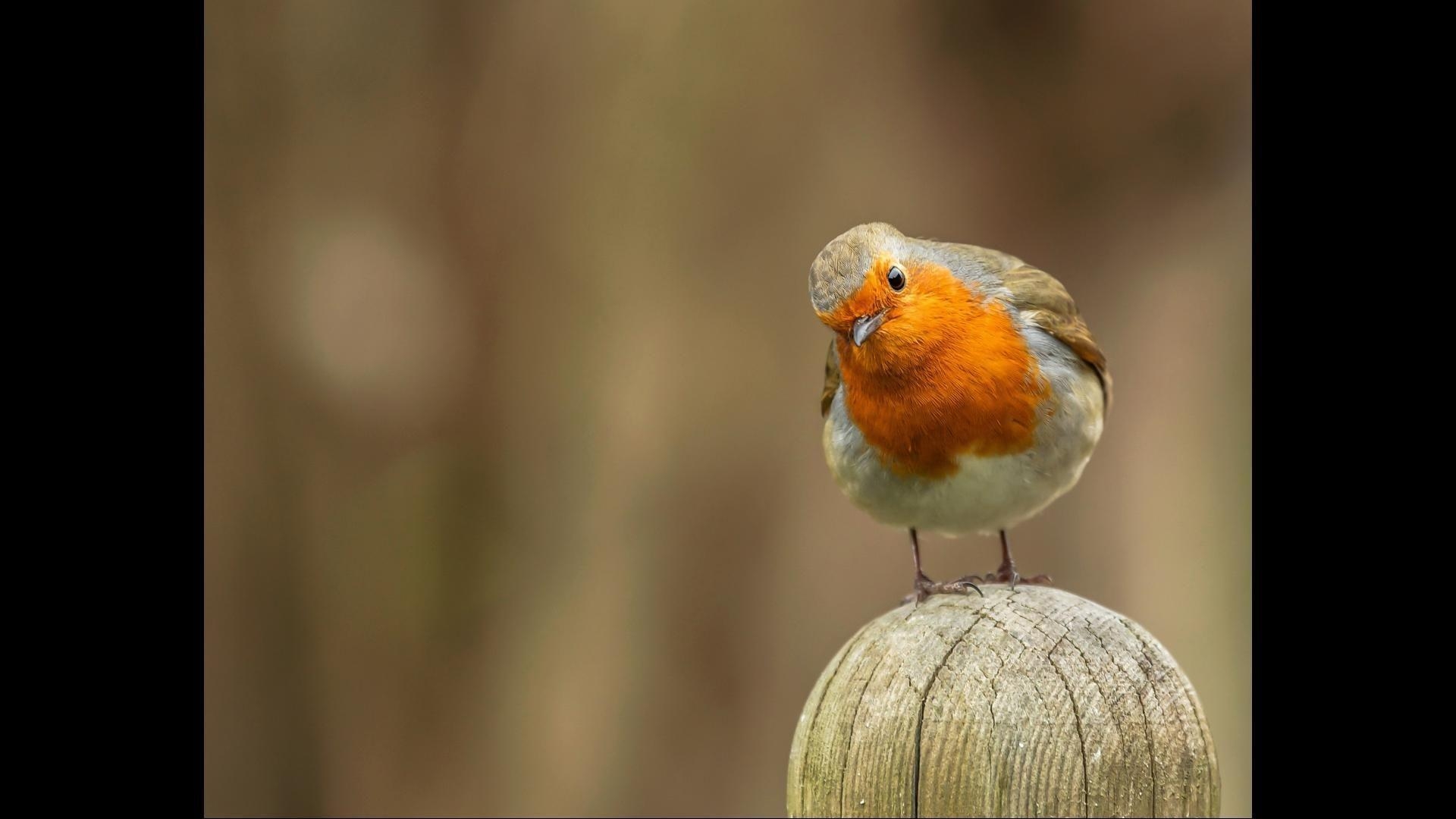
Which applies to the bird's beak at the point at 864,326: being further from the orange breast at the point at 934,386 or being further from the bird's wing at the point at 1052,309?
the bird's wing at the point at 1052,309

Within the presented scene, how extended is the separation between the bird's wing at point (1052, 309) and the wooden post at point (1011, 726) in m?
1.09

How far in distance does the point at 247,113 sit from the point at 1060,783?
3.39 meters

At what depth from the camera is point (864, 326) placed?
271cm

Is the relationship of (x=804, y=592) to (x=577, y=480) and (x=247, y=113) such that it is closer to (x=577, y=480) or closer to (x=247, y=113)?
(x=577, y=480)

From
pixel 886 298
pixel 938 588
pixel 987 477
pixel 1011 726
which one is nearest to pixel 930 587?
pixel 938 588

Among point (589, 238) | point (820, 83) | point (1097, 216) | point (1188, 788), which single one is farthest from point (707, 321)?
point (1188, 788)

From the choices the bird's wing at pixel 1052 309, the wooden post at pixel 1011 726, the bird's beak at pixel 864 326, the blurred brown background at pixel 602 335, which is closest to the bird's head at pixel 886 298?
the bird's beak at pixel 864 326

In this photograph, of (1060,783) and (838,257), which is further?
(838,257)

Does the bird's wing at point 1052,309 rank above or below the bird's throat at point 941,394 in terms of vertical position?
above

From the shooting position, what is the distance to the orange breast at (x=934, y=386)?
277 centimetres

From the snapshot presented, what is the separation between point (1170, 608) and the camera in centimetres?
465

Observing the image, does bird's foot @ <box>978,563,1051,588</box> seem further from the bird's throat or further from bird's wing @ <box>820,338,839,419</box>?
bird's wing @ <box>820,338,839,419</box>

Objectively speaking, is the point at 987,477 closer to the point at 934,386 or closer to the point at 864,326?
the point at 934,386

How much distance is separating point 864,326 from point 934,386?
0.71ft
